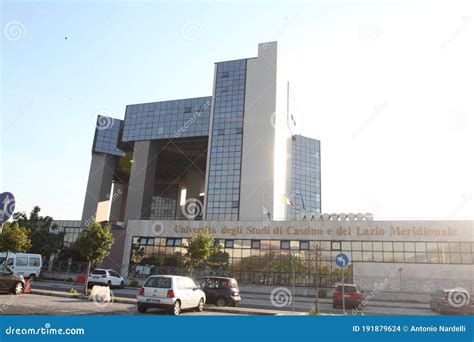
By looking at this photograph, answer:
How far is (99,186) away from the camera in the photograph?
5684 centimetres

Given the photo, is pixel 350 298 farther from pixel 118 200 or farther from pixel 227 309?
pixel 118 200

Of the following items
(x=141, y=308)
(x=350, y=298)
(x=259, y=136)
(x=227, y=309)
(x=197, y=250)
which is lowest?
(x=227, y=309)

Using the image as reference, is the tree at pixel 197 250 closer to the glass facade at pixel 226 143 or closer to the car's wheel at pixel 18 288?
the car's wheel at pixel 18 288

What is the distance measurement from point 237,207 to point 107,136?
2601 centimetres

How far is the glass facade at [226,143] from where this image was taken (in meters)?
48.3

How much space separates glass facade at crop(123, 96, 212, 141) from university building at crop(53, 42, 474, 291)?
17cm

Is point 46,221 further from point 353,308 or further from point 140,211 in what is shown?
point 353,308

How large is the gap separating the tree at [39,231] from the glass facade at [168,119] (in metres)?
18.7

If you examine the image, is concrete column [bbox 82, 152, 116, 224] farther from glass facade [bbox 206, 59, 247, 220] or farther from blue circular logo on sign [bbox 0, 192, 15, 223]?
blue circular logo on sign [bbox 0, 192, 15, 223]

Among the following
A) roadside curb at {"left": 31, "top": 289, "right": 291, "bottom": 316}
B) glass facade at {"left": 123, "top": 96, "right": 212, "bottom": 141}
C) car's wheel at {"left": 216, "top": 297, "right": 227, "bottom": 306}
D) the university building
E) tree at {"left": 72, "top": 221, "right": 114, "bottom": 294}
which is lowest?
roadside curb at {"left": 31, "top": 289, "right": 291, "bottom": 316}

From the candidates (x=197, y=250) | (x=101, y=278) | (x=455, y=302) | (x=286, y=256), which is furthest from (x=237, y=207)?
(x=455, y=302)

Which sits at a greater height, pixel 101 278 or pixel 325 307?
pixel 101 278

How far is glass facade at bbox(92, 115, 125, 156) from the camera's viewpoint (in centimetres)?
5825

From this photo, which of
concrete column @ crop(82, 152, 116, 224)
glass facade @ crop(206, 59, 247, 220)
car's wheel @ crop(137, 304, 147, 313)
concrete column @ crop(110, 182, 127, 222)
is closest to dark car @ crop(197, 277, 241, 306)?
car's wheel @ crop(137, 304, 147, 313)
